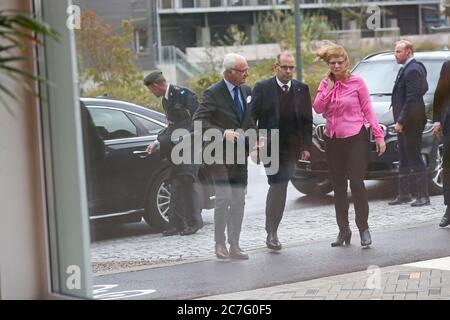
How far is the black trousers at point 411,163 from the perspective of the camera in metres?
5.14

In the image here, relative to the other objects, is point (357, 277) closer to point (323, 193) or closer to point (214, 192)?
point (323, 193)

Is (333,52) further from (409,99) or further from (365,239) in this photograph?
(365,239)

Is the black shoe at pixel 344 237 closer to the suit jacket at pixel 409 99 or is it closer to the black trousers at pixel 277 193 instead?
the black trousers at pixel 277 193

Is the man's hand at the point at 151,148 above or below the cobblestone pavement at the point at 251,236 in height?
above

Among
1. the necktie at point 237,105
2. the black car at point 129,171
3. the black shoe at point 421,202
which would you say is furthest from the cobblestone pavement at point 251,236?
the necktie at point 237,105

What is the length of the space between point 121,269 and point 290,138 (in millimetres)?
1281

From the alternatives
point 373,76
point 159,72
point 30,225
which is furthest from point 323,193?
point 30,225

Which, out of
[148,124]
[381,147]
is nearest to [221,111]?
[148,124]

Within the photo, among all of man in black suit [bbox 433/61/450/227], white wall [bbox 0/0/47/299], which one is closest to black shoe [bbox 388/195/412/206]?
man in black suit [bbox 433/61/450/227]

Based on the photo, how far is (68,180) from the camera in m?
5.36

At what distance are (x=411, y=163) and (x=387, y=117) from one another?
11.7 inches

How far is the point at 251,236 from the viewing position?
219 inches

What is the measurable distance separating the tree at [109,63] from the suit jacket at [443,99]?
1590 mm

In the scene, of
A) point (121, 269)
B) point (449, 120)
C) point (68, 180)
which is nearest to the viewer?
point (449, 120)
